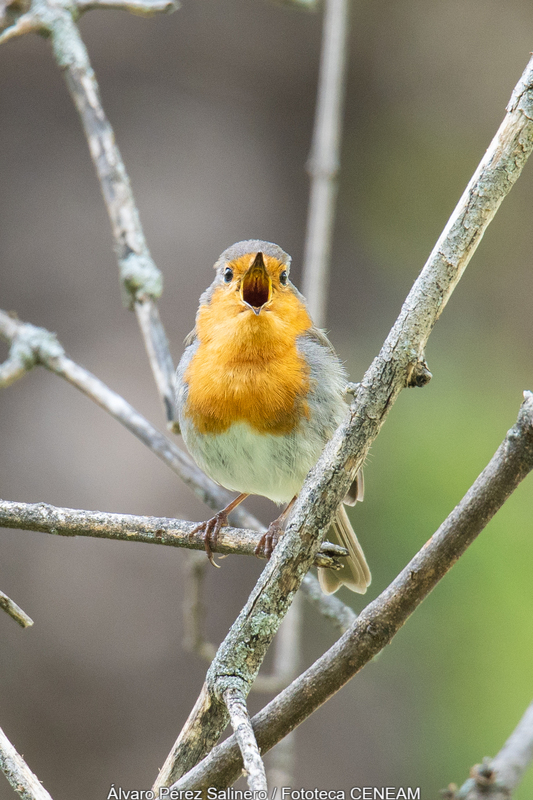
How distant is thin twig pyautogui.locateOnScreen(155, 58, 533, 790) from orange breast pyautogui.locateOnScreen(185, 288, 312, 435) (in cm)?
108

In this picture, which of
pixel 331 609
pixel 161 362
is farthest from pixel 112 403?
pixel 331 609

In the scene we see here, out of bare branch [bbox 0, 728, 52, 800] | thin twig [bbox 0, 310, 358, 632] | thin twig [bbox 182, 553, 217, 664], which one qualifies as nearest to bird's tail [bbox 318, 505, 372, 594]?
thin twig [bbox 0, 310, 358, 632]

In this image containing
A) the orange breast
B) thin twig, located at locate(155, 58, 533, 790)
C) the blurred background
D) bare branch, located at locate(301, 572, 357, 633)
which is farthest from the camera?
the blurred background

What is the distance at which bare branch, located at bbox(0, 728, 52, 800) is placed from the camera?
140 centimetres

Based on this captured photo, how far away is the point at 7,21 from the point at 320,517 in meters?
2.46

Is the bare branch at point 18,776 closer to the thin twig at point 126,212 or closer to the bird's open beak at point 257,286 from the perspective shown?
the thin twig at point 126,212

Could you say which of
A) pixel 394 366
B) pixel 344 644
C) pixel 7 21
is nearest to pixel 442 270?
pixel 394 366

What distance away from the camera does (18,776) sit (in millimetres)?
1422

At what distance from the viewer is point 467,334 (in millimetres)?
4477

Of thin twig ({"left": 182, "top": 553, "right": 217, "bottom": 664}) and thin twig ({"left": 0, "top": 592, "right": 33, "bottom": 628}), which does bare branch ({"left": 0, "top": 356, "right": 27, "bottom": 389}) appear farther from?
thin twig ({"left": 0, "top": 592, "right": 33, "bottom": 628})

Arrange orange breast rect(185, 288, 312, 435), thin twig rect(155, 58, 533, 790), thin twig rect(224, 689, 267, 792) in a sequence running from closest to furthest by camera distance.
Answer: thin twig rect(224, 689, 267, 792) → thin twig rect(155, 58, 533, 790) → orange breast rect(185, 288, 312, 435)

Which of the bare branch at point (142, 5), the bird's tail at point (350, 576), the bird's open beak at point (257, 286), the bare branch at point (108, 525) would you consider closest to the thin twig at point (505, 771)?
the bare branch at point (108, 525)

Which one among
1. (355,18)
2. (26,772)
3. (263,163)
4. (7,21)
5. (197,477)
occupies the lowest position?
(26,772)

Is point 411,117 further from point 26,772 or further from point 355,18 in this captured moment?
point 26,772
